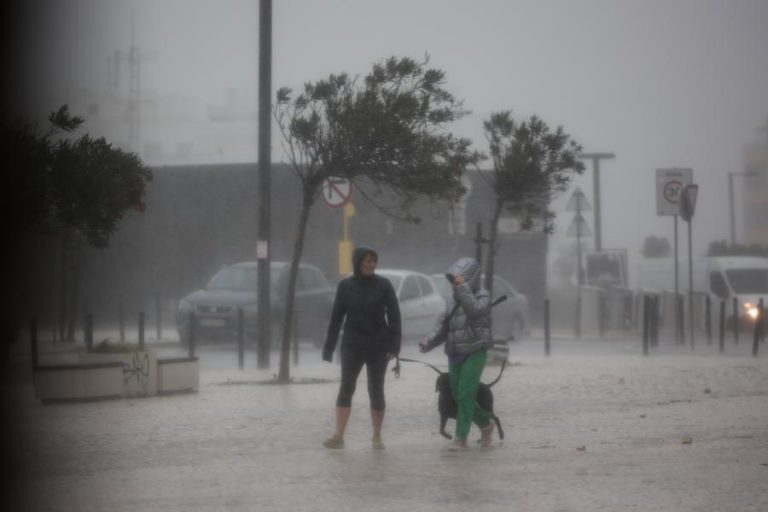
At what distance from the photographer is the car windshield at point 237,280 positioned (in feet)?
99.6

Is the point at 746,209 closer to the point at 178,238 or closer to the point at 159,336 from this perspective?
the point at 178,238

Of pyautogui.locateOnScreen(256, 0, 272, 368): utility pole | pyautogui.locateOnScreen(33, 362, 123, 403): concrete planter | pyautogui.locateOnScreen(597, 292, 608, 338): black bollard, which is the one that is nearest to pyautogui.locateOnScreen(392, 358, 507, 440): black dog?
pyautogui.locateOnScreen(33, 362, 123, 403): concrete planter

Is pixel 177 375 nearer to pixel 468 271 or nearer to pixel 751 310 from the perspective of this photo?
pixel 468 271

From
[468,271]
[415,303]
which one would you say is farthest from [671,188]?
[468,271]

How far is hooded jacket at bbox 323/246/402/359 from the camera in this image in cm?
1241

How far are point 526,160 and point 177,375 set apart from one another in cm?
773

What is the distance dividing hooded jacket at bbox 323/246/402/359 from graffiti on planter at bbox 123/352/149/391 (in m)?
5.47

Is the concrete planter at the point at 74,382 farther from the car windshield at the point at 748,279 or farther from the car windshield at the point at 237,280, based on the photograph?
the car windshield at the point at 748,279

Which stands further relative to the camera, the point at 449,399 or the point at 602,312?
the point at 602,312

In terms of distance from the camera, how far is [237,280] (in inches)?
1204

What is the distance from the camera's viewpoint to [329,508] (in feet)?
29.9

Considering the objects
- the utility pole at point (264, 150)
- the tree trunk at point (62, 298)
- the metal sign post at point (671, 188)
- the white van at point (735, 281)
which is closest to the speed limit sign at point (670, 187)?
the metal sign post at point (671, 188)

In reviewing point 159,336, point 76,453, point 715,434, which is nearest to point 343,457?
point 76,453

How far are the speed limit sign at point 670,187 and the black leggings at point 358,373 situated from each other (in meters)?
18.9
